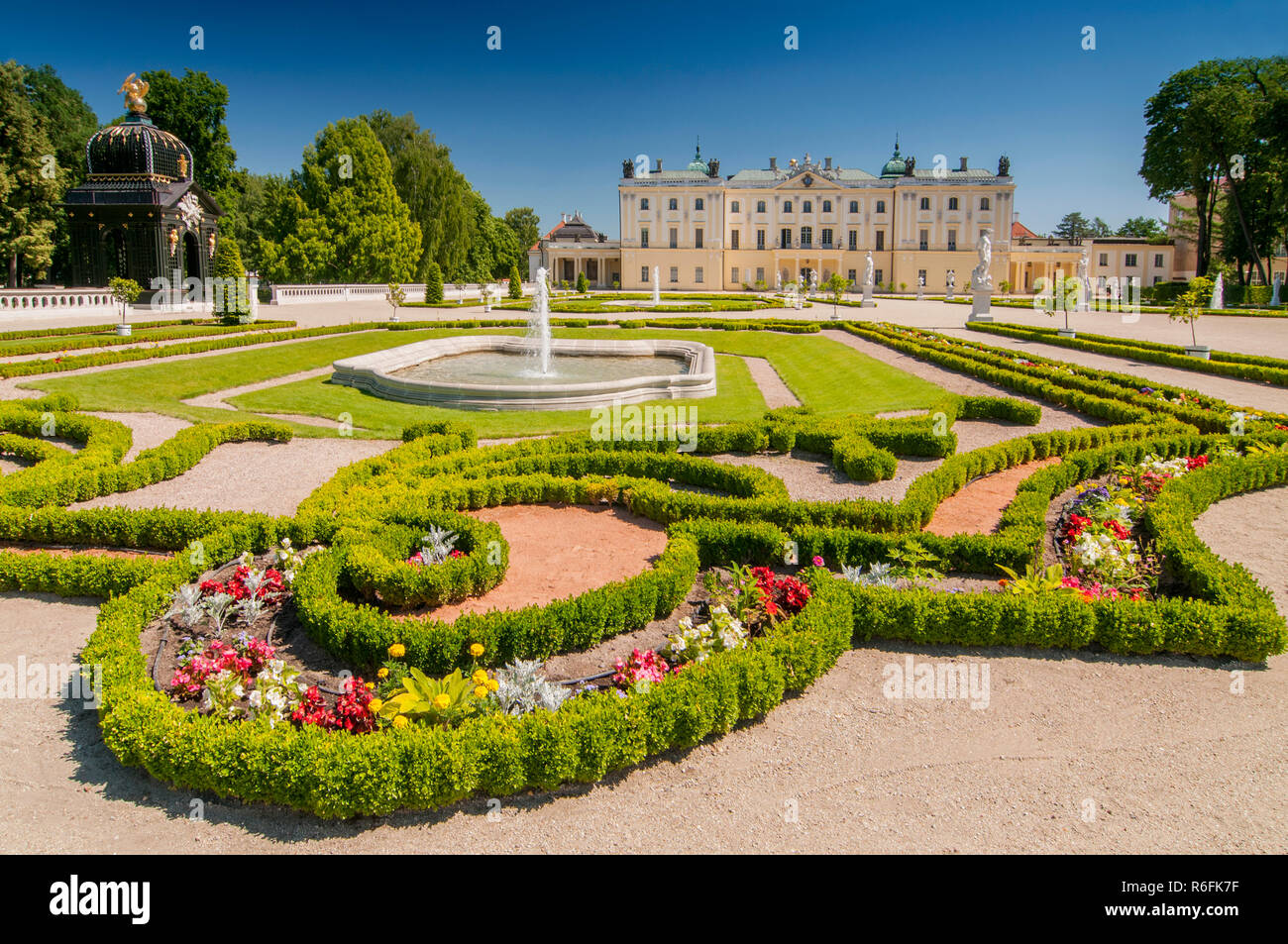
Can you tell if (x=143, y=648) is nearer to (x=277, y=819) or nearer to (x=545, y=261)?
(x=277, y=819)

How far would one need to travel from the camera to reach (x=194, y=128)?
4794 cm

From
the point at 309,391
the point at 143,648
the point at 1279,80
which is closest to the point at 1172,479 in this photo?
the point at 143,648

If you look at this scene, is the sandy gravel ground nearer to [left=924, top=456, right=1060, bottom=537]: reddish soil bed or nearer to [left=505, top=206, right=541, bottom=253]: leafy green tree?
[left=924, top=456, right=1060, bottom=537]: reddish soil bed

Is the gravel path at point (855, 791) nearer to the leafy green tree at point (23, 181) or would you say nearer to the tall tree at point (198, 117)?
the leafy green tree at point (23, 181)

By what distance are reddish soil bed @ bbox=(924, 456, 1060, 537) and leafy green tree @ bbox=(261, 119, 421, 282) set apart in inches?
1606

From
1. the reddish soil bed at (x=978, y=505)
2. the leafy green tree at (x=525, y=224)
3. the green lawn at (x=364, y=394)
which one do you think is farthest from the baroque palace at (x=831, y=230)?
the reddish soil bed at (x=978, y=505)

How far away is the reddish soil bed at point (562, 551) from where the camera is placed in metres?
7.19

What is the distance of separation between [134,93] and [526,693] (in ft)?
133

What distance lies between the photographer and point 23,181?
118ft

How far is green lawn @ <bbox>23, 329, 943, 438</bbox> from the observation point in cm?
1505

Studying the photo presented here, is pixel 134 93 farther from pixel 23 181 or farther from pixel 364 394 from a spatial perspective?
pixel 364 394

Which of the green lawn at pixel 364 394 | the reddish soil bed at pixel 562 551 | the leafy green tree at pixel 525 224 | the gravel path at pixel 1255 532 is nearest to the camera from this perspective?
the reddish soil bed at pixel 562 551

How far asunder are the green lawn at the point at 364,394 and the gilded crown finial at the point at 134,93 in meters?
19.4

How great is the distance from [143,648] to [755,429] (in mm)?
8276
